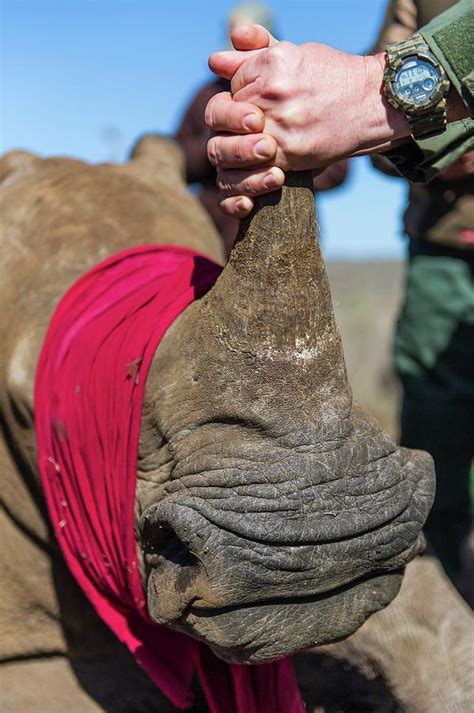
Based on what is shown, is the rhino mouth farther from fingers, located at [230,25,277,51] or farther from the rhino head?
fingers, located at [230,25,277,51]

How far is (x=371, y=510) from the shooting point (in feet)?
6.90

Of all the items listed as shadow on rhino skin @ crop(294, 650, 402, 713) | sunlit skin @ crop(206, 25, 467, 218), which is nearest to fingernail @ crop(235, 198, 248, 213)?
sunlit skin @ crop(206, 25, 467, 218)

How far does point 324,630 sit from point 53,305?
3.75ft

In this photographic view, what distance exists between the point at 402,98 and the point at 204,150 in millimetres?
2770

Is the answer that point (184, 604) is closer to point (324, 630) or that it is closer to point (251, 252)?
point (324, 630)

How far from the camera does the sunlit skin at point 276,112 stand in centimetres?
203

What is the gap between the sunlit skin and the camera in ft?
6.65

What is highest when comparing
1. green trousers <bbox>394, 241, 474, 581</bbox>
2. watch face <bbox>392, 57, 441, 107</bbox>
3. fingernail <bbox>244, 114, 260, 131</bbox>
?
fingernail <bbox>244, 114, 260, 131</bbox>

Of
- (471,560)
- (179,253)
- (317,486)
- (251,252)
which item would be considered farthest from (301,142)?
(471,560)

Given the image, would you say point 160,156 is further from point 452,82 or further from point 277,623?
point 277,623

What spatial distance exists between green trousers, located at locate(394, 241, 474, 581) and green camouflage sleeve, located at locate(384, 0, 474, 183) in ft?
5.24

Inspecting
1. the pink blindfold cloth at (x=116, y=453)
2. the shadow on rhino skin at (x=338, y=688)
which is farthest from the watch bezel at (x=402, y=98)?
the shadow on rhino skin at (x=338, y=688)

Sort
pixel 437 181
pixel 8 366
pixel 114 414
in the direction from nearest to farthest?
pixel 114 414 → pixel 8 366 → pixel 437 181

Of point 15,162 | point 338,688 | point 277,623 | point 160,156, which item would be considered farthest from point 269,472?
point 160,156
